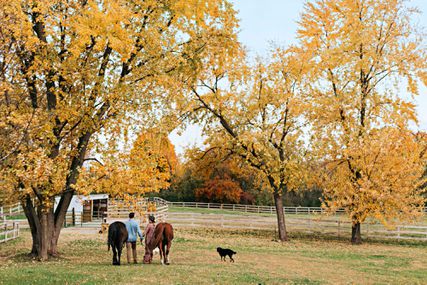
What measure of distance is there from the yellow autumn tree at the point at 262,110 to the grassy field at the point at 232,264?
4205 millimetres

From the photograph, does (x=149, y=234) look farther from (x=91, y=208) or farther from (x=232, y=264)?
(x=91, y=208)

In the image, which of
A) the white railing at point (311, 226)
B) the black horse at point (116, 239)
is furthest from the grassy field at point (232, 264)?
the white railing at point (311, 226)

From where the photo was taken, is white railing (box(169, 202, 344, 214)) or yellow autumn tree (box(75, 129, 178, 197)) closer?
yellow autumn tree (box(75, 129, 178, 197))

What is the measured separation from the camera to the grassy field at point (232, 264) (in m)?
11.2

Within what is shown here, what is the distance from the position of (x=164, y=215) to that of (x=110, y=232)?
1776 cm

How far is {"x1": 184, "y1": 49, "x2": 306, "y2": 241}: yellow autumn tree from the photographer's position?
25766mm

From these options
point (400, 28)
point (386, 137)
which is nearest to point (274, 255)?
point (386, 137)

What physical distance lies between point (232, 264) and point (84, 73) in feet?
25.3

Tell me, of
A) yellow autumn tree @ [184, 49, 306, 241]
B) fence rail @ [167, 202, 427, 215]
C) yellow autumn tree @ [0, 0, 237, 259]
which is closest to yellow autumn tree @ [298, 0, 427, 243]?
yellow autumn tree @ [184, 49, 306, 241]

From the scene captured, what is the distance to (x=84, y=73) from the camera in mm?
14734

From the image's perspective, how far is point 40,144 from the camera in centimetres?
1484

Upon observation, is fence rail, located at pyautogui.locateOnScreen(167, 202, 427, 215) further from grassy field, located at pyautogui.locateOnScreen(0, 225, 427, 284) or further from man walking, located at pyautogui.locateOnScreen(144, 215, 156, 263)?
man walking, located at pyautogui.locateOnScreen(144, 215, 156, 263)

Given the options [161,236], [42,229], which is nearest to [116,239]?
[161,236]

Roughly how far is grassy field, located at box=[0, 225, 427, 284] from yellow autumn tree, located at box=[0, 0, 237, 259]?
7.94 ft
